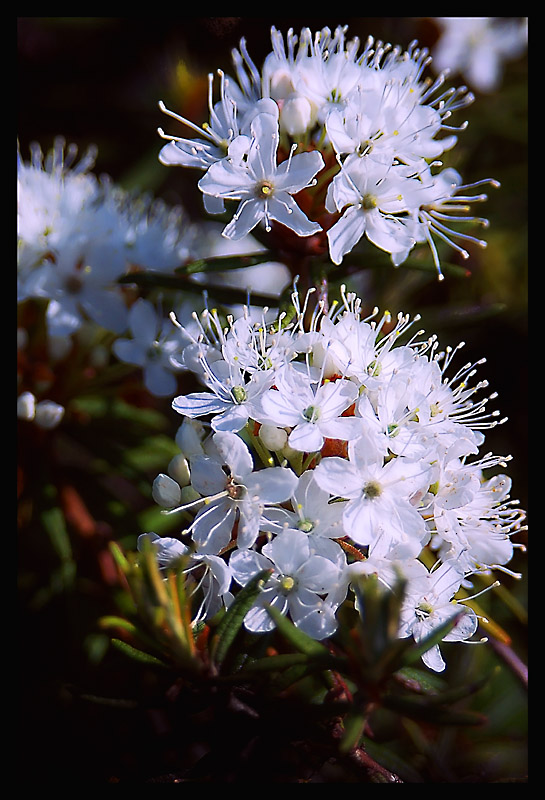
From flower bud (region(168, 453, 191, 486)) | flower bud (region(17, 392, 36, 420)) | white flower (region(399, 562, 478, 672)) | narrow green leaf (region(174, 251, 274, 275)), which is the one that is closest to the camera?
white flower (region(399, 562, 478, 672))

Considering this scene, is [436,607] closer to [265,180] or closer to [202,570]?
[202,570]

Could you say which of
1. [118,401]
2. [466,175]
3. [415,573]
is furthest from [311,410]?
[466,175]

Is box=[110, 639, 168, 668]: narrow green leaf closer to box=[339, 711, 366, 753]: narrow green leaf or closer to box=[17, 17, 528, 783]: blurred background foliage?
box=[17, 17, 528, 783]: blurred background foliage

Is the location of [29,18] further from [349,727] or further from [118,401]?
[349,727]

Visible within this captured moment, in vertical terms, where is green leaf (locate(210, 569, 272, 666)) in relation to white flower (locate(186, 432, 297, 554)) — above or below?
below

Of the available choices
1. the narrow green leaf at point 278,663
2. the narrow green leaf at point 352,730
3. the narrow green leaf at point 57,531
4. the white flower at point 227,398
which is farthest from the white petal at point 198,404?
the narrow green leaf at point 57,531

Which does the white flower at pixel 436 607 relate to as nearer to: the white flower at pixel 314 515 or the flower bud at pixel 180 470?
the white flower at pixel 314 515

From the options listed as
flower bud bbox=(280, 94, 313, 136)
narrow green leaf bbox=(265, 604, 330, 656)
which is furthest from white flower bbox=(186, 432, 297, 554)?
flower bud bbox=(280, 94, 313, 136)
